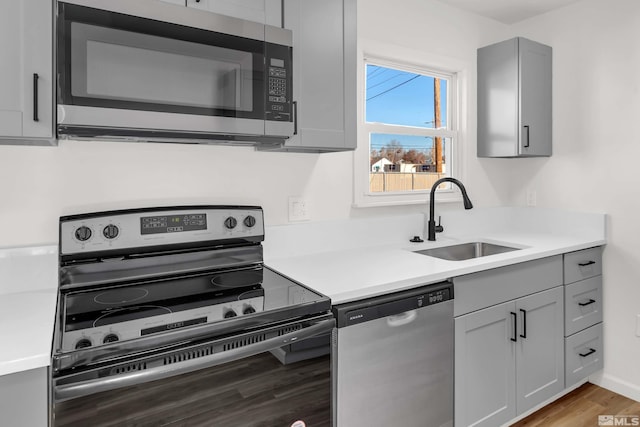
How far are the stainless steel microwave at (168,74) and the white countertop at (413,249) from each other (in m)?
0.57

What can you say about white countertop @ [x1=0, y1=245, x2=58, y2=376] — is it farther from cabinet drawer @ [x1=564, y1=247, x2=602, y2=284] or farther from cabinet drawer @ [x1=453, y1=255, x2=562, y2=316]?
cabinet drawer @ [x1=564, y1=247, x2=602, y2=284]

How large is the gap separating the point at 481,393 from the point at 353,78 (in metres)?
1.50

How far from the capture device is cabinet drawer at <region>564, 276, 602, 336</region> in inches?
87.7

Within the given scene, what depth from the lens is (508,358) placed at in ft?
6.33

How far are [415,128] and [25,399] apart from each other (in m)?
2.23

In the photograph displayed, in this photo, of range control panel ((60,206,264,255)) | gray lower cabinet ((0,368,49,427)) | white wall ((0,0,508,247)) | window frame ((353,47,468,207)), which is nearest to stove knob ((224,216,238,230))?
range control panel ((60,206,264,255))

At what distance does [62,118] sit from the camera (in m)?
1.17

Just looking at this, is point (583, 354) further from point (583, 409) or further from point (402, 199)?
point (402, 199)

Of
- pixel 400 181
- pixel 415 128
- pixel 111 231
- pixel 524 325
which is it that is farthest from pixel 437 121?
pixel 111 231

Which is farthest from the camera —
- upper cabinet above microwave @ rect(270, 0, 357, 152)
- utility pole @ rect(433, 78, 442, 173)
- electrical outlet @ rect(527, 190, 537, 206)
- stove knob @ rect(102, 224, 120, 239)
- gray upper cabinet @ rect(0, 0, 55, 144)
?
electrical outlet @ rect(527, 190, 537, 206)

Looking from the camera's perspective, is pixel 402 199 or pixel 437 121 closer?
pixel 402 199

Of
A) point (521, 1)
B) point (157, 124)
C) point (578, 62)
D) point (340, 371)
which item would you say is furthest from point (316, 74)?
point (578, 62)

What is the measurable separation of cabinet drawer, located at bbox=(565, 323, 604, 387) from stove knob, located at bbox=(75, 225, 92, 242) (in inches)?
93.6

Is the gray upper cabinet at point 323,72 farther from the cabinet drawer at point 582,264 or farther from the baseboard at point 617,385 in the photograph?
the baseboard at point 617,385
